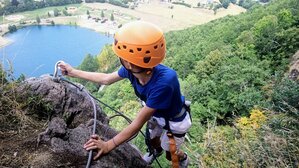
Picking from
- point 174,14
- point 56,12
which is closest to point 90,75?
point 174,14

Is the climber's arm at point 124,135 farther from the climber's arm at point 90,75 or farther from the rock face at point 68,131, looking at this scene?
the climber's arm at point 90,75

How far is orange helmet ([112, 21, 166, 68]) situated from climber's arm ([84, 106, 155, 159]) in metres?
0.49

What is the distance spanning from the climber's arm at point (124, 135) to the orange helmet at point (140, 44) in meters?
0.49

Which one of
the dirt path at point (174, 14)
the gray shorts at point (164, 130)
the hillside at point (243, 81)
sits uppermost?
the gray shorts at point (164, 130)

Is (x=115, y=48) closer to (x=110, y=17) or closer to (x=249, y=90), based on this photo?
(x=249, y=90)

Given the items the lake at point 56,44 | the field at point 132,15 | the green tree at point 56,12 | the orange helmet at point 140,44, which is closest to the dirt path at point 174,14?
the field at point 132,15

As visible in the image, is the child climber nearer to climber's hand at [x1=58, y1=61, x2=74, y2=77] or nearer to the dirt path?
climber's hand at [x1=58, y1=61, x2=74, y2=77]

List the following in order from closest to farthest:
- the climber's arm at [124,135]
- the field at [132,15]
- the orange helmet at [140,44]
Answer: the orange helmet at [140,44] → the climber's arm at [124,135] → the field at [132,15]

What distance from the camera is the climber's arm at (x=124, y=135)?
3.19m

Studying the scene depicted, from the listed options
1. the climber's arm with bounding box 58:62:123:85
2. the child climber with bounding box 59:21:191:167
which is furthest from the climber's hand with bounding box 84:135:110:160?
the climber's arm with bounding box 58:62:123:85

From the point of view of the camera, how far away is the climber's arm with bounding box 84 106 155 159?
10.5ft

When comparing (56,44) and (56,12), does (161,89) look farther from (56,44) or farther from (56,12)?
(56,12)

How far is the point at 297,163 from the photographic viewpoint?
3.73 m

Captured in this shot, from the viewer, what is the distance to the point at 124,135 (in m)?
3.25
